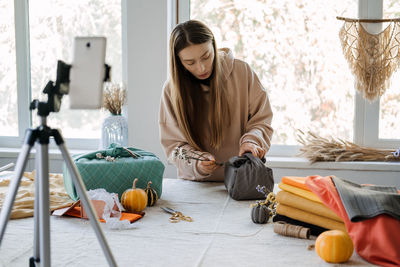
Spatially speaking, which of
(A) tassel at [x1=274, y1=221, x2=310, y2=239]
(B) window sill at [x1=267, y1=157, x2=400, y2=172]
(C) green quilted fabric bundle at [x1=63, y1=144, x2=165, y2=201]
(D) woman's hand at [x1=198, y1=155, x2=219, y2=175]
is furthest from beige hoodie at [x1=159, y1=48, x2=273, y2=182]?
(B) window sill at [x1=267, y1=157, x2=400, y2=172]

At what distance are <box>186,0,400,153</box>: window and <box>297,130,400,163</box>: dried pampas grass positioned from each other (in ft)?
0.46

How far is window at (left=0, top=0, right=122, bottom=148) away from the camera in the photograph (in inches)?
134

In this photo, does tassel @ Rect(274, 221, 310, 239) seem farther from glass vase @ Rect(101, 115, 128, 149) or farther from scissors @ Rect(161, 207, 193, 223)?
glass vase @ Rect(101, 115, 128, 149)

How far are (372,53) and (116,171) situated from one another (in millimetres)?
2064

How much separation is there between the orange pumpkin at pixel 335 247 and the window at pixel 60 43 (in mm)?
2573

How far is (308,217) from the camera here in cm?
128

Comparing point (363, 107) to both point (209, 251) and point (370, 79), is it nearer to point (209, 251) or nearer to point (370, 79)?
point (370, 79)

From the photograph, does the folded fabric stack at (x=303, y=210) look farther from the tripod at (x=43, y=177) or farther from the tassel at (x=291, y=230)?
the tripod at (x=43, y=177)

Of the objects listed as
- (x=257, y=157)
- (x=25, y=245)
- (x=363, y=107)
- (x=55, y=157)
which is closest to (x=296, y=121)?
(x=363, y=107)

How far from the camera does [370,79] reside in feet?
9.52

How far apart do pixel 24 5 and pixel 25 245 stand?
2.78 m

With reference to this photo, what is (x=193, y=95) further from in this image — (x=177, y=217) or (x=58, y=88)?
(x=58, y=88)

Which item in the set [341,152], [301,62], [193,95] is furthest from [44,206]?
[301,62]

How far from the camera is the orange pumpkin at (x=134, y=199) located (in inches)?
60.6
